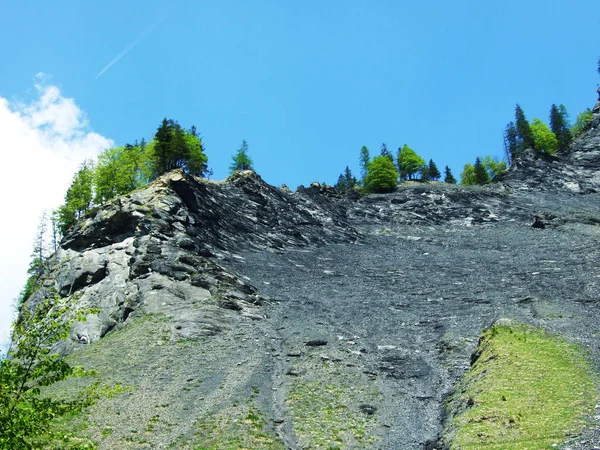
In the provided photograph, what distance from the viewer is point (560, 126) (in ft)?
411

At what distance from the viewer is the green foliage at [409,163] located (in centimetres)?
11562

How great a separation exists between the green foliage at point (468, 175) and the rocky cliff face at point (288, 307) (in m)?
47.2

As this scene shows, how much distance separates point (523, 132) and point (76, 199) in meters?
98.4

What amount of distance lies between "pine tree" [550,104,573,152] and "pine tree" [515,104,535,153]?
683 cm

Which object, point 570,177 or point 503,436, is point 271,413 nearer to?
point 503,436

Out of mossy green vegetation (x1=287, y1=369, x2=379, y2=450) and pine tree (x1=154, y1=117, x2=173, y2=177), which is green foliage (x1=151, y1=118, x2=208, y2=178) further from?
mossy green vegetation (x1=287, y1=369, x2=379, y2=450)

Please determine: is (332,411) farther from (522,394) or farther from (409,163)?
(409,163)

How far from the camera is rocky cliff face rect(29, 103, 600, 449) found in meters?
22.9

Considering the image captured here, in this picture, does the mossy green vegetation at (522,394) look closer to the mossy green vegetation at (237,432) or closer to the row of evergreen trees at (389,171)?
the mossy green vegetation at (237,432)

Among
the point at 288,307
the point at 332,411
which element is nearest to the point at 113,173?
the point at 288,307

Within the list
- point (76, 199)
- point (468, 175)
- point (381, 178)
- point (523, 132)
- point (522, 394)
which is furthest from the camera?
point (468, 175)

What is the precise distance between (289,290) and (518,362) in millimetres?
23605

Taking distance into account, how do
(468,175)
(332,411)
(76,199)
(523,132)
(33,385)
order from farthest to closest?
(468,175)
(523,132)
(76,199)
(332,411)
(33,385)

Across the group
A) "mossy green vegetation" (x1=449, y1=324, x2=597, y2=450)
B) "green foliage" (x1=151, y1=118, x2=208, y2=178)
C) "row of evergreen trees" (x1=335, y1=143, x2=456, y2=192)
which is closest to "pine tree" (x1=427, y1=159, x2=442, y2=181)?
"row of evergreen trees" (x1=335, y1=143, x2=456, y2=192)
